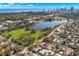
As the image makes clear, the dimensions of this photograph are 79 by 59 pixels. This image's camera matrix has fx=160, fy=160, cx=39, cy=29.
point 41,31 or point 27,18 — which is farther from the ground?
point 27,18

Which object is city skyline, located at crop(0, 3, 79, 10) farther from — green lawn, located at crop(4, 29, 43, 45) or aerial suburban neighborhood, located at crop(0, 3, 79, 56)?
green lawn, located at crop(4, 29, 43, 45)

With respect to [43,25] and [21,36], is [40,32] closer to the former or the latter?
[43,25]

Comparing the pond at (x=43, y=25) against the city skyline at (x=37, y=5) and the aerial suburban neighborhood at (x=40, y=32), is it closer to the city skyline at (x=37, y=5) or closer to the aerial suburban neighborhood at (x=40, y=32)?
the aerial suburban neighborhood at (x=40, y=32)

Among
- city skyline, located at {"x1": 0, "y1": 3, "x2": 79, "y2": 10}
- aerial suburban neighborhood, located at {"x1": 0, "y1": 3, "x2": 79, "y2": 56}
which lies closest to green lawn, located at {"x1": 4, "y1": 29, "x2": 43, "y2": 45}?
aerial suburban neighborhood, located at {"x1": 0, "y1": 3, "x2": 79, "y2": 56}

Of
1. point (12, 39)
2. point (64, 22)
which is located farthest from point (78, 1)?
point (12, 39)

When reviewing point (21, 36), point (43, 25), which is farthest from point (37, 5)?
point (21, 36)

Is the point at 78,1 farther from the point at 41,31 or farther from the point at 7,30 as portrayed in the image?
the point at 7,30

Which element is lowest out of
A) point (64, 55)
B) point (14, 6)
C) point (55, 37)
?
point (64, 55)

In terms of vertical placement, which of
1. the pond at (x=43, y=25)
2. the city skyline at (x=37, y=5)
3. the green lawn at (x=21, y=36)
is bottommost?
the green lawn at (x=21, y=36)

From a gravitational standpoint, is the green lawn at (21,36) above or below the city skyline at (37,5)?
below

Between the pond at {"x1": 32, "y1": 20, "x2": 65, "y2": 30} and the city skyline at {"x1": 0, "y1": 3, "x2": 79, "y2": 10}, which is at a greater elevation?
the city skyline at {"x1": 0, "y1": 3, "x2": 79, "y2": 10}

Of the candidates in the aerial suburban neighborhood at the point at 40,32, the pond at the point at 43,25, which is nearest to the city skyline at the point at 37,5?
the aerial suburban neighborhood at the point at 40,32
